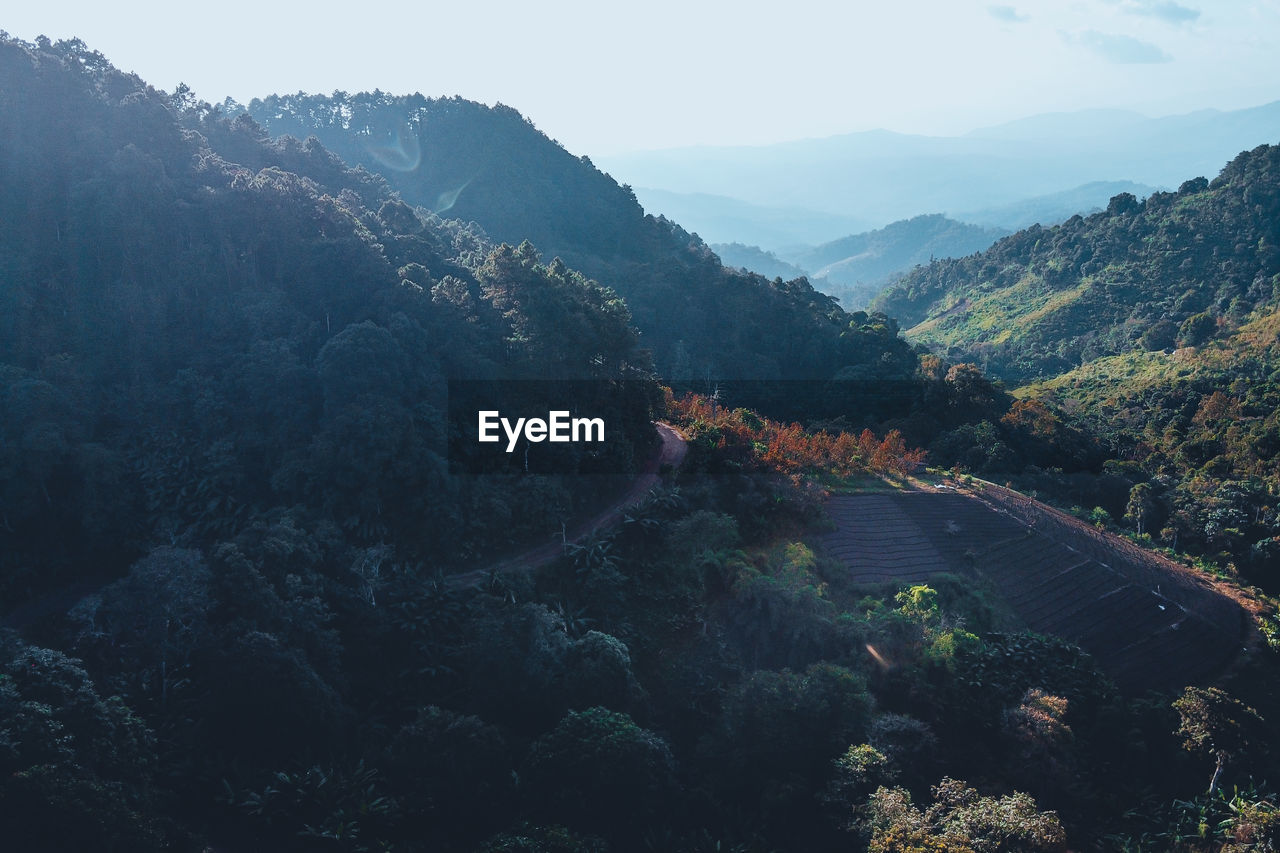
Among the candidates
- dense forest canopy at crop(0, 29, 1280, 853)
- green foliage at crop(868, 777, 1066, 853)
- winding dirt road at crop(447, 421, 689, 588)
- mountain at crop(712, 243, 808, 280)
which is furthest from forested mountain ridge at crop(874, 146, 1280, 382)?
mountain at crop(712, 243, 808, 280)

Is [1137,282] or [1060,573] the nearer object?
[1060,573]

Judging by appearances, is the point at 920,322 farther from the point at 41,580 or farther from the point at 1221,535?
the point at 41,580

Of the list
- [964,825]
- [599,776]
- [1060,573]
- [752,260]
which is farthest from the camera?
[752,260]

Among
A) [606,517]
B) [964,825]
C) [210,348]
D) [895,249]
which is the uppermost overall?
[895,249]

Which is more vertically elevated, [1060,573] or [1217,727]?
[1060,573]

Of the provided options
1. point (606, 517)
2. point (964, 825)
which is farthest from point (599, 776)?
point (606, 517)

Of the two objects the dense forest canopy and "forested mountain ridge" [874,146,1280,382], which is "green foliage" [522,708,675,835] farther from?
"forested mountain ridge" [874,146,1280,382]

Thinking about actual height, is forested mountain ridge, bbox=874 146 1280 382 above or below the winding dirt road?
above

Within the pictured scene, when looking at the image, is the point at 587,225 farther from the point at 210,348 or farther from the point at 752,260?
the point at 752,260
